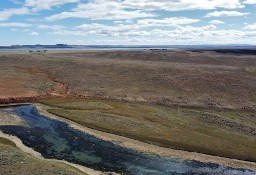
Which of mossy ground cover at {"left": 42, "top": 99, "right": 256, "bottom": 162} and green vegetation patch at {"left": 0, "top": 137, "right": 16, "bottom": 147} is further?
mossy ground cover at {"left": 42, "top": 99, "right": 256, "bottom": 162}

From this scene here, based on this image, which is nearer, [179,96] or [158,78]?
[179,96]

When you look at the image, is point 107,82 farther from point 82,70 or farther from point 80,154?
point 80,154

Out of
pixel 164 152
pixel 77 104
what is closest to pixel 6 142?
pixel 164 152

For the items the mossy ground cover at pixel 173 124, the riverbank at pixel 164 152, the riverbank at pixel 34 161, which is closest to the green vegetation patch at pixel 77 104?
the mossy ground cover at pixel 173 124

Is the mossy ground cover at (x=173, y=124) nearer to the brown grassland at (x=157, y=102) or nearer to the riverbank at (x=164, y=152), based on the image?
the brown grassland at (x=157, y=102)

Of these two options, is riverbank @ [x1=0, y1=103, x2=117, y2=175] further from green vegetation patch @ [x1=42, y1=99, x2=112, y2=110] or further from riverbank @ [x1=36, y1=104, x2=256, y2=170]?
green vegetation patch @ [x1=42, y1=99, x2=112, y2=110]

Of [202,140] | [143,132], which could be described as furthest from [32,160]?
[202,140]

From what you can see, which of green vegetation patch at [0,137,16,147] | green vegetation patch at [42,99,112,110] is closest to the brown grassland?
green vegetation patch at [42,99,112,110]
